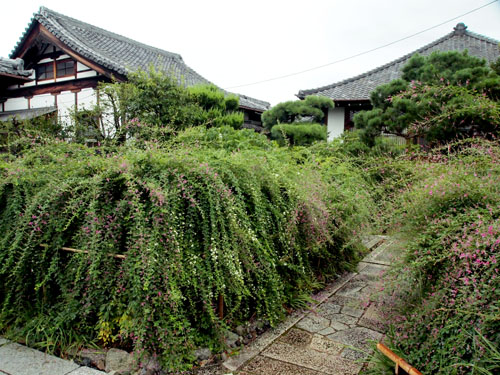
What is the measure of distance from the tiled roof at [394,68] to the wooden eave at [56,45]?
7359 mm

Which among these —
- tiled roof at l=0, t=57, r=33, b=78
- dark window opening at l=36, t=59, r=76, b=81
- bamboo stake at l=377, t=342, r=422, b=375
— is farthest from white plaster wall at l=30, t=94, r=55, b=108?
bamboo stake at l=377, t=342, r=422, b=375

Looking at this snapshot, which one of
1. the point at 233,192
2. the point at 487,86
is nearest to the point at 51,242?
the point at 233,192

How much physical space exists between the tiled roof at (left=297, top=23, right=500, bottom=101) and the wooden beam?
299 inches

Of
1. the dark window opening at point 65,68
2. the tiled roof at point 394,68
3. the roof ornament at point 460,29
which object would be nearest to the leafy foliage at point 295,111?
the tiled roof at point 394,68

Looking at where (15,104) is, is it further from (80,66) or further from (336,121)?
(336,121)

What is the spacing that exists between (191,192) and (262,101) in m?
17.0

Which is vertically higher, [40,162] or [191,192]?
[40,162]

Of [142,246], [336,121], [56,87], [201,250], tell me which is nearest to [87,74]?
[56,87]

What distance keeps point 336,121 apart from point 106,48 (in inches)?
331

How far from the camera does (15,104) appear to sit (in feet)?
38.4

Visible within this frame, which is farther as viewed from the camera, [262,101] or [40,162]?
[262,101]

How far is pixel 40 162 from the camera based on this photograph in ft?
11.1

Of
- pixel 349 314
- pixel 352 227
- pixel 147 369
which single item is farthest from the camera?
pixel 352 227

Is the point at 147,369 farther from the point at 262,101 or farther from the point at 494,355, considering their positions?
the point at 262,101
